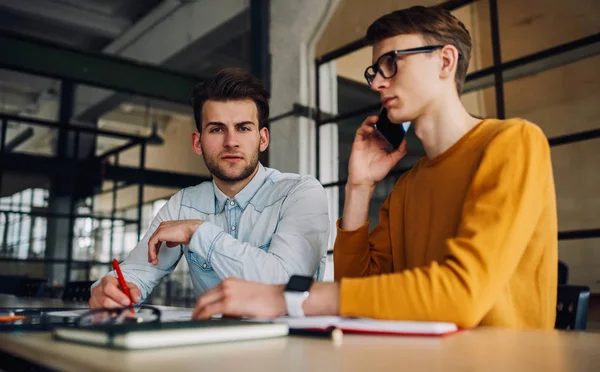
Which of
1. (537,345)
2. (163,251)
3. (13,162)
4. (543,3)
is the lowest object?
(537,345)

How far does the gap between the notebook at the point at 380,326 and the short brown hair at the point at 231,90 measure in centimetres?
129

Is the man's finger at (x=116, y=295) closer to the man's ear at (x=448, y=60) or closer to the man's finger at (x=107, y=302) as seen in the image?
the man's finger at (x=107, y=302)

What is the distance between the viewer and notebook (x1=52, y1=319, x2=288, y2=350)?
2.03ft

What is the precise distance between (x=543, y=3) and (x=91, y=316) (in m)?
3.84

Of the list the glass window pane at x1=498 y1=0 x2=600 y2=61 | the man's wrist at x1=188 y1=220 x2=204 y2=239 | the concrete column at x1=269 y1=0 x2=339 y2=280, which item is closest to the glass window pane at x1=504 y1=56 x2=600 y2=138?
the glass window pane at x1=498 y1=0 x2=600 y2=61

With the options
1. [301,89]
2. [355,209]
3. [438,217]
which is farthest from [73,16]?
[438,217]

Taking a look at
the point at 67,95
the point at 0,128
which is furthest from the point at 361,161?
the point at 67,95

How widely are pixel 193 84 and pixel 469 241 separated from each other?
471cm

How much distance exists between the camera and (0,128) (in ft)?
20.2

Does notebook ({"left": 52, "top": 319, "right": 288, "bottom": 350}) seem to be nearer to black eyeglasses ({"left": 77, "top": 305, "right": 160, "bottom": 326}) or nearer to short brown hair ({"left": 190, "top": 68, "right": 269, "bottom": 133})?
black eyeglasses ({"left": 77, "top": 305, "right": 160, "bottom": 326})

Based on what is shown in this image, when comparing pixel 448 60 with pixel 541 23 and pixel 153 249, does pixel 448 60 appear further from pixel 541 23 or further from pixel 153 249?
pixel 541 23

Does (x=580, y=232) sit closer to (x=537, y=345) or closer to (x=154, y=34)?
(x=537, y=345)

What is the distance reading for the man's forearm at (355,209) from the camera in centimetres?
149

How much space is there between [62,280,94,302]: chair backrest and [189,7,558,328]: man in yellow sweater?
5.09 ft
